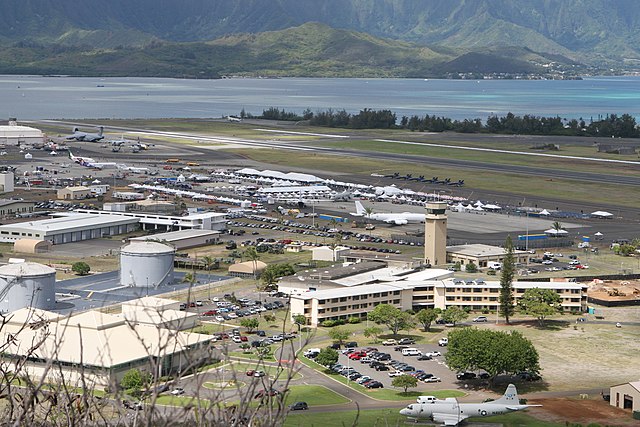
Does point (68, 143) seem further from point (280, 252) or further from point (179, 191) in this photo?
point (280, 252)

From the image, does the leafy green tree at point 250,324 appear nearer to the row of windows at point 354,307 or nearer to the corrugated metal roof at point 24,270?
the row of windows at point 354,307

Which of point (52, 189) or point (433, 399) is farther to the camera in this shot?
point (52, 189)

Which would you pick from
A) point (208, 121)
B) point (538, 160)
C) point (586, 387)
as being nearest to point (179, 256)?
point (586, 387)

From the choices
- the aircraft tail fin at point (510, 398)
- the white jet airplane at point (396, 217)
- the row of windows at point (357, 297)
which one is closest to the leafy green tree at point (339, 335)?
the row of windows at point (357, 297)

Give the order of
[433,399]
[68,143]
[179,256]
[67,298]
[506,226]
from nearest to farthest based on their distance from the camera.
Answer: [433,399], [67,298], [179,256], [506,226], [68,143]

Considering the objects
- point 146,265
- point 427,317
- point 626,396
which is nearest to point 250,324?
point 427,317

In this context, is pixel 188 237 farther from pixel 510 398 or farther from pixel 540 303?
pixel 510 398
